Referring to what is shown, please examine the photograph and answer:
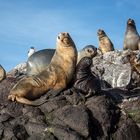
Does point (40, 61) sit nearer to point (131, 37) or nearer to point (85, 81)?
point (85, 81)

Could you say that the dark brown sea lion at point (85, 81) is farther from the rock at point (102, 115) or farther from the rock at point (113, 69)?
the rock at point (113, 69)

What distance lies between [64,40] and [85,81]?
4.23 feet

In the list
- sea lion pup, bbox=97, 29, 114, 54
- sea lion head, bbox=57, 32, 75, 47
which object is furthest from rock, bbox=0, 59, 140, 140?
sea lion pup, bbox=97, 29, 114, 54

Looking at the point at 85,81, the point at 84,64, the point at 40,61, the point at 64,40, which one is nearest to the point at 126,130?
the point at 85,81

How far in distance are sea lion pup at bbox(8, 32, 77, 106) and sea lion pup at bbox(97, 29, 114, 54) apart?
40.6 feet

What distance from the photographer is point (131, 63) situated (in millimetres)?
19016

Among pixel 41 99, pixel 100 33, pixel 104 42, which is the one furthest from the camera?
pixel 100 33

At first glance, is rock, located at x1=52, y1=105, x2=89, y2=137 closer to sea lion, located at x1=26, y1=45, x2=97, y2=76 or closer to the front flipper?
the front flipper

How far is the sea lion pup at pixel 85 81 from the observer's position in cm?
1396

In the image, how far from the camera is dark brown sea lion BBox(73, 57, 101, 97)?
1396cm

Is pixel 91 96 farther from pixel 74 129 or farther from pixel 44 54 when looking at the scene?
pixel 44 54

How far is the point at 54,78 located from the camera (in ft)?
45.7

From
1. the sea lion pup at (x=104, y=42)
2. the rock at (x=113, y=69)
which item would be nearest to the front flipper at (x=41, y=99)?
the rock at (x=113, y=69)

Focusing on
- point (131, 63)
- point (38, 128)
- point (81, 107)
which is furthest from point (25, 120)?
point (131, 63)
